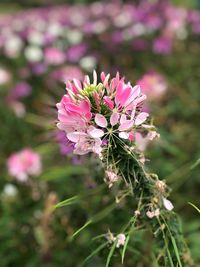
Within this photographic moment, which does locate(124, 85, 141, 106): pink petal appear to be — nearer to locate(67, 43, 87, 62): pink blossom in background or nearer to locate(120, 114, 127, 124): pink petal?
locate(120, 114, 127, 124): pink petal

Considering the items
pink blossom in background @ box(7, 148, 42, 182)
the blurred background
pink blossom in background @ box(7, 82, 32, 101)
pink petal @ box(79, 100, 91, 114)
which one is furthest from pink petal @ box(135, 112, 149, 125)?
pink blossom in background @ box(7, 82, 32, 101)

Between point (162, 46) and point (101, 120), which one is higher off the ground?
point (162, 46)

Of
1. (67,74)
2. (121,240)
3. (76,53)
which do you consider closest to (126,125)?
(121,240)

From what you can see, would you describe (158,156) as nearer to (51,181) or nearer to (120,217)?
(51,181)

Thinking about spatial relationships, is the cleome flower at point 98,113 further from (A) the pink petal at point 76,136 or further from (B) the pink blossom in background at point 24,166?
(B) the pink blossom in background at point 24,166

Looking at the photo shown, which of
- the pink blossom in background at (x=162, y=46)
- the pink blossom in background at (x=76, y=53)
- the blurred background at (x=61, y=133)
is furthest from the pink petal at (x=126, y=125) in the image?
the pink blossom in background at (x=76, y=53)

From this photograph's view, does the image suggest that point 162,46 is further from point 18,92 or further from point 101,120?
point 101,120

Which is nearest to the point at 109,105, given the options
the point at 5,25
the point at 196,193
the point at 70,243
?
the point at 70,243

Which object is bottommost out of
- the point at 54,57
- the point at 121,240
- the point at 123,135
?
→ the point at 121,240

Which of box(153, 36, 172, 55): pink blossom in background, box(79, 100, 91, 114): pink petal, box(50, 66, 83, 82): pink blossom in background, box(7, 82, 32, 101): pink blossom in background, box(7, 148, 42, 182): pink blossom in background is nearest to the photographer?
box(79, 100, 91, 114): pink petal
